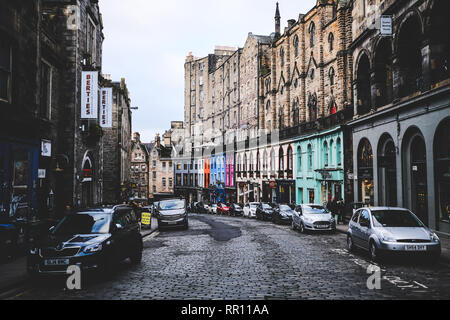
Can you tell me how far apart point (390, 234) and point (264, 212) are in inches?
797

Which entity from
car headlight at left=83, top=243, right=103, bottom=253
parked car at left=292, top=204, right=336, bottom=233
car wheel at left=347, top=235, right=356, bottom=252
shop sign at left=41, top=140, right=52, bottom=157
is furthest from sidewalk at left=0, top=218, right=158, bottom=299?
parked car at left=292, top=204, right=336, bottom=233

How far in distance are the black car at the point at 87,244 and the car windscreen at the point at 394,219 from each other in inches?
288

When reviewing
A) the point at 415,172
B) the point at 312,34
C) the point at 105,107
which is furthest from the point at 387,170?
the point at 105,107

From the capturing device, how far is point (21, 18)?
1433 centimetres

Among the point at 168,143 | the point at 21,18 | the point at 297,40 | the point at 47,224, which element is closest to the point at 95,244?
the point at 47,224

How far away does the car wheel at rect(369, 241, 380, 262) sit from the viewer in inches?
443

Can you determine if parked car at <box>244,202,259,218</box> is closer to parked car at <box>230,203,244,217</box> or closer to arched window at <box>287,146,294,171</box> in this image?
parked car at <box>230,203,244,217</box>

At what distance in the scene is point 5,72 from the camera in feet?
45.4

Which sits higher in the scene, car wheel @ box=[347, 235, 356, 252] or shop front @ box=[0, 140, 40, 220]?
shop front @ box=[0, 140, 40, 220]

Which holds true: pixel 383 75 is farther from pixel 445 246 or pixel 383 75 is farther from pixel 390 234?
pixel 390 234

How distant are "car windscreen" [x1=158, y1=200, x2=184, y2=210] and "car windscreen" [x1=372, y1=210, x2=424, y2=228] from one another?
13219 millimetres

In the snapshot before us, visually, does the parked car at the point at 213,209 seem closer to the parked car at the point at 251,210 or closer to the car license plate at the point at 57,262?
the parked car at the point at 251,210

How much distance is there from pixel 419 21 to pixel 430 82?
3.44 meters
